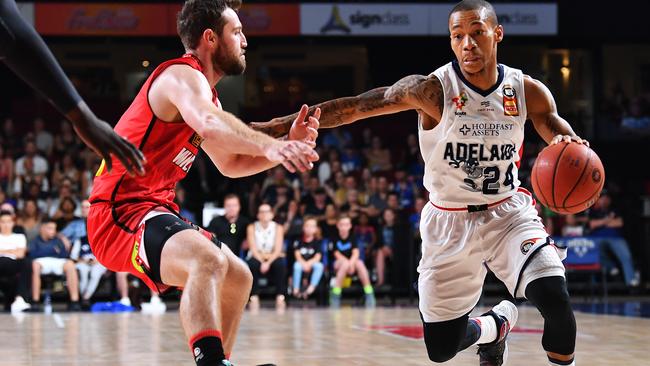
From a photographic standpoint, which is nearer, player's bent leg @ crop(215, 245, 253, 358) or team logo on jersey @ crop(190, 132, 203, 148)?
player's bent leg @ crop(215, 245, 253, 358)

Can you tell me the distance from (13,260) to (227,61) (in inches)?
340

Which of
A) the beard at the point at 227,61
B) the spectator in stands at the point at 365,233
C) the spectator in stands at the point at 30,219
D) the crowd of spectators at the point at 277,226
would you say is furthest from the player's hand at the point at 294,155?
A: the spectator in stands at the point at 30,219

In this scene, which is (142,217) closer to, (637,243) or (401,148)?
(637,243)

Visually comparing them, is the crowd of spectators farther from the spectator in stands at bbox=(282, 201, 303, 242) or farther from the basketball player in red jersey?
the basketball player in red jersey

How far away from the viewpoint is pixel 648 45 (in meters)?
22.5

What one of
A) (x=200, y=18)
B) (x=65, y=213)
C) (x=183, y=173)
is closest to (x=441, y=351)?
(x=183, y=173)

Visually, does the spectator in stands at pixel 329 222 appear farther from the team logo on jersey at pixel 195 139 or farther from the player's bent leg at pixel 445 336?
the team logo on jersey at pixel 195 139

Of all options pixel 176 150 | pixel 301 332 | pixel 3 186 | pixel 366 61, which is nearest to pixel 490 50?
pixel 176 150

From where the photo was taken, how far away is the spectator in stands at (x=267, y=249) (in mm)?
12664

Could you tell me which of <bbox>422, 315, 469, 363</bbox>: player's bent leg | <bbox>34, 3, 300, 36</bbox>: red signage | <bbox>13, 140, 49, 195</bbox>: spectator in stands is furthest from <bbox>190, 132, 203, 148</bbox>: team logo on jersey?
<bbox>34, 3, 300, 36</bbox>: red signage

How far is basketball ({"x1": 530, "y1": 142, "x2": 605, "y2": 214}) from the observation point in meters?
4.75

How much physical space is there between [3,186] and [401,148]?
7679mm

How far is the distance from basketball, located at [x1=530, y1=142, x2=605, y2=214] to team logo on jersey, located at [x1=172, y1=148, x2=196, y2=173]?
184 centimetres

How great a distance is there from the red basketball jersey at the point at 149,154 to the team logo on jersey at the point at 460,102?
4.72 ft
